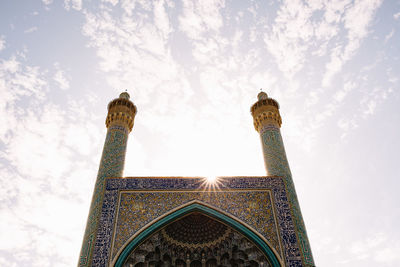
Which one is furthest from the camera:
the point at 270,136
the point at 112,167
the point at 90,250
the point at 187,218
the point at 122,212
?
the point at 270,136

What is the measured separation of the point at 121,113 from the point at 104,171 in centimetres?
197

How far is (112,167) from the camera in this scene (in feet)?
24.0

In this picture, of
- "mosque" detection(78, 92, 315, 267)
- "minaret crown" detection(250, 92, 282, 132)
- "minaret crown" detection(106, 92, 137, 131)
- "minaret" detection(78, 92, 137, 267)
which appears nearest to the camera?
"mosque" detection(78, 92, 315, 267)

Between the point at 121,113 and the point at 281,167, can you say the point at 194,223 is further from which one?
the point at 121,113

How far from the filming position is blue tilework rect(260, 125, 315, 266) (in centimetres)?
590

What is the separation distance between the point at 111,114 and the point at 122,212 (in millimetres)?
3234

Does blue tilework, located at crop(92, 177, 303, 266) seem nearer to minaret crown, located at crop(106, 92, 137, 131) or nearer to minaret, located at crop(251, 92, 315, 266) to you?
minaret, located at crop(251, 92, 315, 266)

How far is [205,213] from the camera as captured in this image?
6410 mm

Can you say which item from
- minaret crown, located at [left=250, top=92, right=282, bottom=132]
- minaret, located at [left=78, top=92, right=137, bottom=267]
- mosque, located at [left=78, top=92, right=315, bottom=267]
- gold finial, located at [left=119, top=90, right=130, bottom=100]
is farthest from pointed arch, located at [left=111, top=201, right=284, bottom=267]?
gold finial, located at [left=119, top=90, right=130, bottom=100]

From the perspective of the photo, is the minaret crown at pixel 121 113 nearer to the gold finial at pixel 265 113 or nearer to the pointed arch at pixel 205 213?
the pointed arch at pixel 205 213

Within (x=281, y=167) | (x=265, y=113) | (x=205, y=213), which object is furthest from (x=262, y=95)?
(x=205, y=213)

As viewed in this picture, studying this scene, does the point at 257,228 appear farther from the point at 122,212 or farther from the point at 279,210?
the point at 122,212

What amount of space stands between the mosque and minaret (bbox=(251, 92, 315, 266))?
3 cm

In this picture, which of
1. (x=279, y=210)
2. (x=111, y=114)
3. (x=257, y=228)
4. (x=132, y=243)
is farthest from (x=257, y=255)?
(x=111, y=114)
